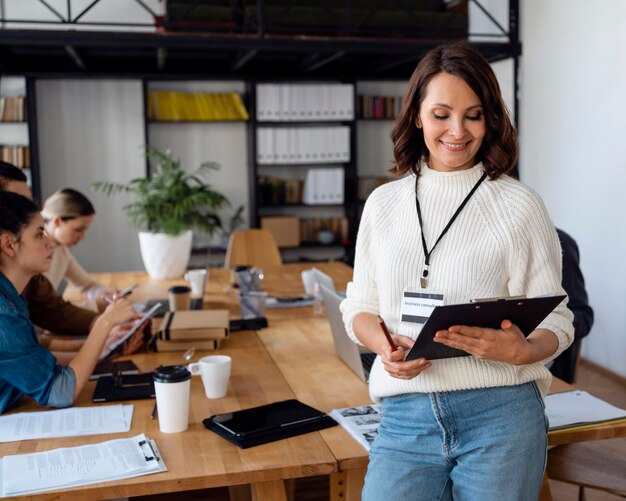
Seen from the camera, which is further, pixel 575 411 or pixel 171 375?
pixel 575 411

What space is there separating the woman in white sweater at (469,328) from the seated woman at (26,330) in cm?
93

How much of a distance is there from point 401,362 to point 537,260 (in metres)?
0.32

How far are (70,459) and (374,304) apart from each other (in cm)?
74

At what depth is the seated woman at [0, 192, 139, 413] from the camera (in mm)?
1897

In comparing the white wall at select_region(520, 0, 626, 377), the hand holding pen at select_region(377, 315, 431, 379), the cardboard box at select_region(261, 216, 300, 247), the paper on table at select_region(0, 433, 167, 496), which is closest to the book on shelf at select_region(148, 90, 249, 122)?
Answer: the cardboard box at select_region(261, 216, 300, 247)

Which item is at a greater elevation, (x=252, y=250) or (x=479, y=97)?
(x=479, y=97)

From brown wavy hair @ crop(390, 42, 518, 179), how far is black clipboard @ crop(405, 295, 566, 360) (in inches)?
11.6

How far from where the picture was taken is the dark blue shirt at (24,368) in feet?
6.19

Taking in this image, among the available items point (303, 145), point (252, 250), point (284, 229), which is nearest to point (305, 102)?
point (303, 145)

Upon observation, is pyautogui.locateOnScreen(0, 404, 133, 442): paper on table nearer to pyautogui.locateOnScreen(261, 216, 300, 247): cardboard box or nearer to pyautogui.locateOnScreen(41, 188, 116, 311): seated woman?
pyautogui.locateOnScreen(41, 188, 116, 311): seated woman

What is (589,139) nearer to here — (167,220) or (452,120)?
(167,220)

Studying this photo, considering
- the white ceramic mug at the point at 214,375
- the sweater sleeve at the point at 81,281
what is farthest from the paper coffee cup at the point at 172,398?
the sweater sleeve at the point at 81,281

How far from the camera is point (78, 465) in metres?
1.57

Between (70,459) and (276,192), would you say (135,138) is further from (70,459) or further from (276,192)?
(70,459)
